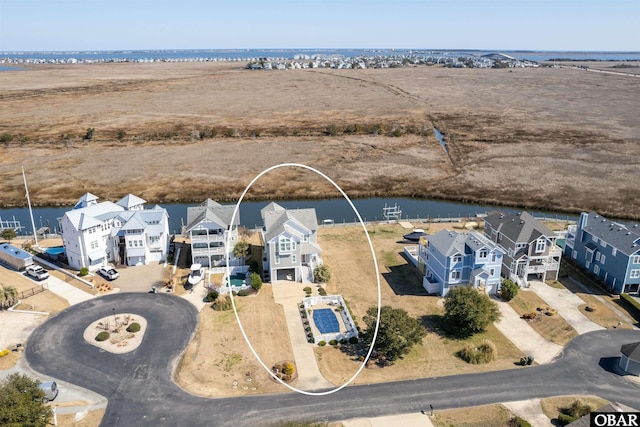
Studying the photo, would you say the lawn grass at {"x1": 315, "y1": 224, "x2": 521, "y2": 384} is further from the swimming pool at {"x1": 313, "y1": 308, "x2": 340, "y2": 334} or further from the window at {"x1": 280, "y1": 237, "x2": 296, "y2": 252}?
the window at {"x1": 280, "y1": 237, "x2": 296, "y2": 252}

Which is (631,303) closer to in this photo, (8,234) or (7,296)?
(7,296)

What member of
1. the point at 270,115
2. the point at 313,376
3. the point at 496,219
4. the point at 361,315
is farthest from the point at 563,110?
the point at 313,376

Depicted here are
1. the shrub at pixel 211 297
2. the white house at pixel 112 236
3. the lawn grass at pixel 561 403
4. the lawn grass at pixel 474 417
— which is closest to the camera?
the lawn grass at pixel 474 417

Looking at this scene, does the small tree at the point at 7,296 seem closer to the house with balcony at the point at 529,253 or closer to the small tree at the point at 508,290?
the small tree at the point at 508,290

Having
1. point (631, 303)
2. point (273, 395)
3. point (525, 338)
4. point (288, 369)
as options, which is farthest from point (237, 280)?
point (631, 303)

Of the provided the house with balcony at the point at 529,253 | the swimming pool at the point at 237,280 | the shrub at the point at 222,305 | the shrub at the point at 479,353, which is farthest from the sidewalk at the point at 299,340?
the house with balcony at the point at 529,253

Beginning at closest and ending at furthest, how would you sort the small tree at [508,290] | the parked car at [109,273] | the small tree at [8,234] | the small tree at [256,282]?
the small tree at [508,290] → the small tree at [256,282] → the parked car at [109,273] → the small tree at [8,234]

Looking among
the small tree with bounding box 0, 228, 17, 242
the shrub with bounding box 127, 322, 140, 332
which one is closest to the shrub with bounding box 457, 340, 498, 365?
the shrub with bounding box 127, 322, 140, 332

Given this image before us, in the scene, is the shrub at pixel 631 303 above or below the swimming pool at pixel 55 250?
below
